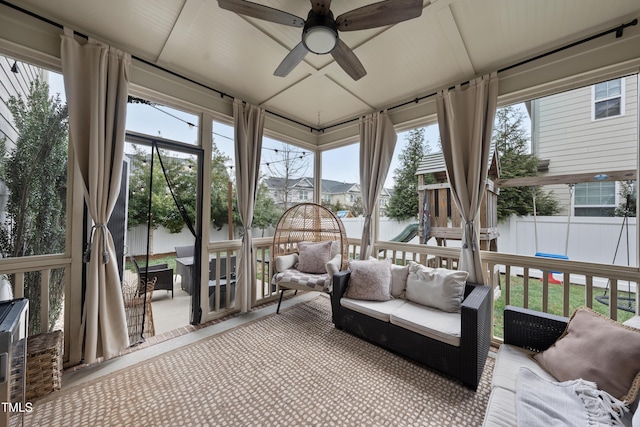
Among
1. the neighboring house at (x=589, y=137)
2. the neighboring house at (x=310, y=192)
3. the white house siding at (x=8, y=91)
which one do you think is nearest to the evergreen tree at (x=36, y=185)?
the white house siding at (x=8, y=91)

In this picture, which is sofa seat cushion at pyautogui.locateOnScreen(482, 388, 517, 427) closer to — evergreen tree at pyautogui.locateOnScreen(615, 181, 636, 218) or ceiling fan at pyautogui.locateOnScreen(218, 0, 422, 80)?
evergreen tree at pyautogui.locateOnScreen(615, 181, 636, 218)

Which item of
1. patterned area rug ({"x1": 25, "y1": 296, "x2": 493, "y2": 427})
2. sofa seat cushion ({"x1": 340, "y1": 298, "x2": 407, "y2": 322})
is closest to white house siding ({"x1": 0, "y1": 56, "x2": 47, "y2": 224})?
patterned area rug ({"x1": 25, "y1": 296, "x2": 493, "y2": 427})

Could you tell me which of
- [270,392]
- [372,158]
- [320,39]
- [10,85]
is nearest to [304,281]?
[270,392]

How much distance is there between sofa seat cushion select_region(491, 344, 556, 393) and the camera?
1.30 m

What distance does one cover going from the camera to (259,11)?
1602mm

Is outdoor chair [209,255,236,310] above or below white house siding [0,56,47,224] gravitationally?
below

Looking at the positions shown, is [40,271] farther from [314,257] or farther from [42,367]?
[314,257]

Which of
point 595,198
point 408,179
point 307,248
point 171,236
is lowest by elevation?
point 307,248

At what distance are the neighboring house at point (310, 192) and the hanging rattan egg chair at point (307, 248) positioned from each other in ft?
1.06

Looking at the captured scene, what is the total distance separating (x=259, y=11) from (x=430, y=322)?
266cm

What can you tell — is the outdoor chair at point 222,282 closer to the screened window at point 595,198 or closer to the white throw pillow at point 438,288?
the white throw pillow at point 438,288

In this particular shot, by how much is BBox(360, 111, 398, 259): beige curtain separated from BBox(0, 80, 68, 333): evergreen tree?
314cm

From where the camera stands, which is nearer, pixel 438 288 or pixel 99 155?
pixel 99 155

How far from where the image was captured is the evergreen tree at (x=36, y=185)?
1.91m
